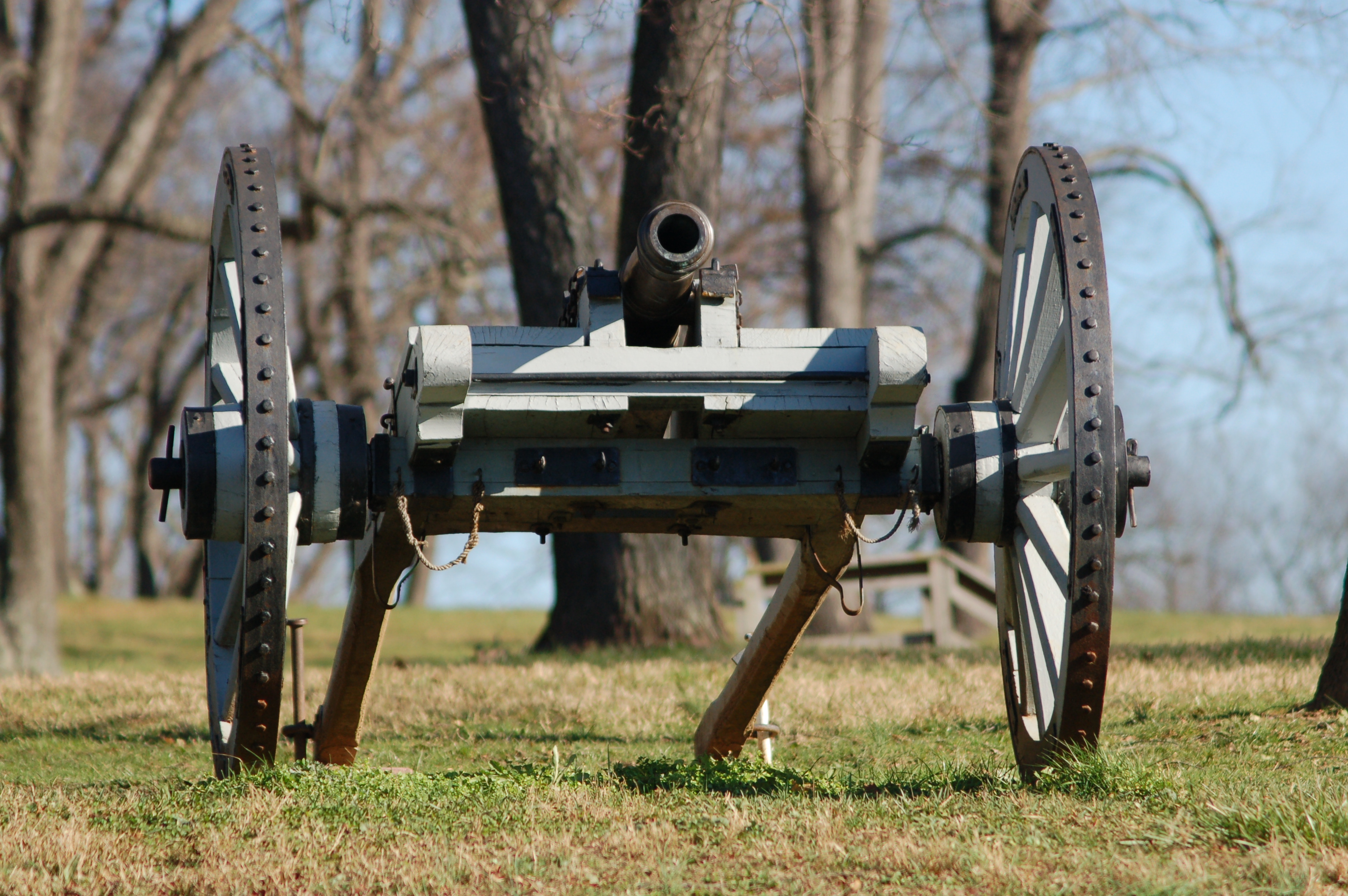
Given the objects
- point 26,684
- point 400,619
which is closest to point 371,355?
point 400,619

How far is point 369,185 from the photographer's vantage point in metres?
17.2

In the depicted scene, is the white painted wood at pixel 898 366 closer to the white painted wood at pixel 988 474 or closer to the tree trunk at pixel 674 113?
the white painted wood at pixel 988 474

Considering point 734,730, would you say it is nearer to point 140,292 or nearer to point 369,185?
point 369,185

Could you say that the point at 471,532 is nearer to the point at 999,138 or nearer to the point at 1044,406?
the point at 1044,406

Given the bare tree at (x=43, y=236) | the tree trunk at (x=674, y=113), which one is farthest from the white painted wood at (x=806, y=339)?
the bare tree at (x=43, y=236)

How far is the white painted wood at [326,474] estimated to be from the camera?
158 inches

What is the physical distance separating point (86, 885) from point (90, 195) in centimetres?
1153

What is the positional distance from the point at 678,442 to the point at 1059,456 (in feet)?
3.59

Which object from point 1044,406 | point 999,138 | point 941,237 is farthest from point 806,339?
point 941,237

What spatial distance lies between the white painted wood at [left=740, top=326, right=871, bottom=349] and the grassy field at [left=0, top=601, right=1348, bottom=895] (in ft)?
4.17

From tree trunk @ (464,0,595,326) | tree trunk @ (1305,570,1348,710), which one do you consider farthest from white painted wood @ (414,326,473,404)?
tree trunk @ (464,0,595,326)

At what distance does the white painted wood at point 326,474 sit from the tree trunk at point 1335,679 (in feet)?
12.5

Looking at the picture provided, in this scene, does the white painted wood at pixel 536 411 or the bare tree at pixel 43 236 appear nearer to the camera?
the white painted wood at pixel 536 411

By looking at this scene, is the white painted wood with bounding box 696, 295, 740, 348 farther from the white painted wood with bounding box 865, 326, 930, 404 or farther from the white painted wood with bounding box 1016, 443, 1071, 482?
the white painted wood with bounding box 1016, 443, 1071, 482
